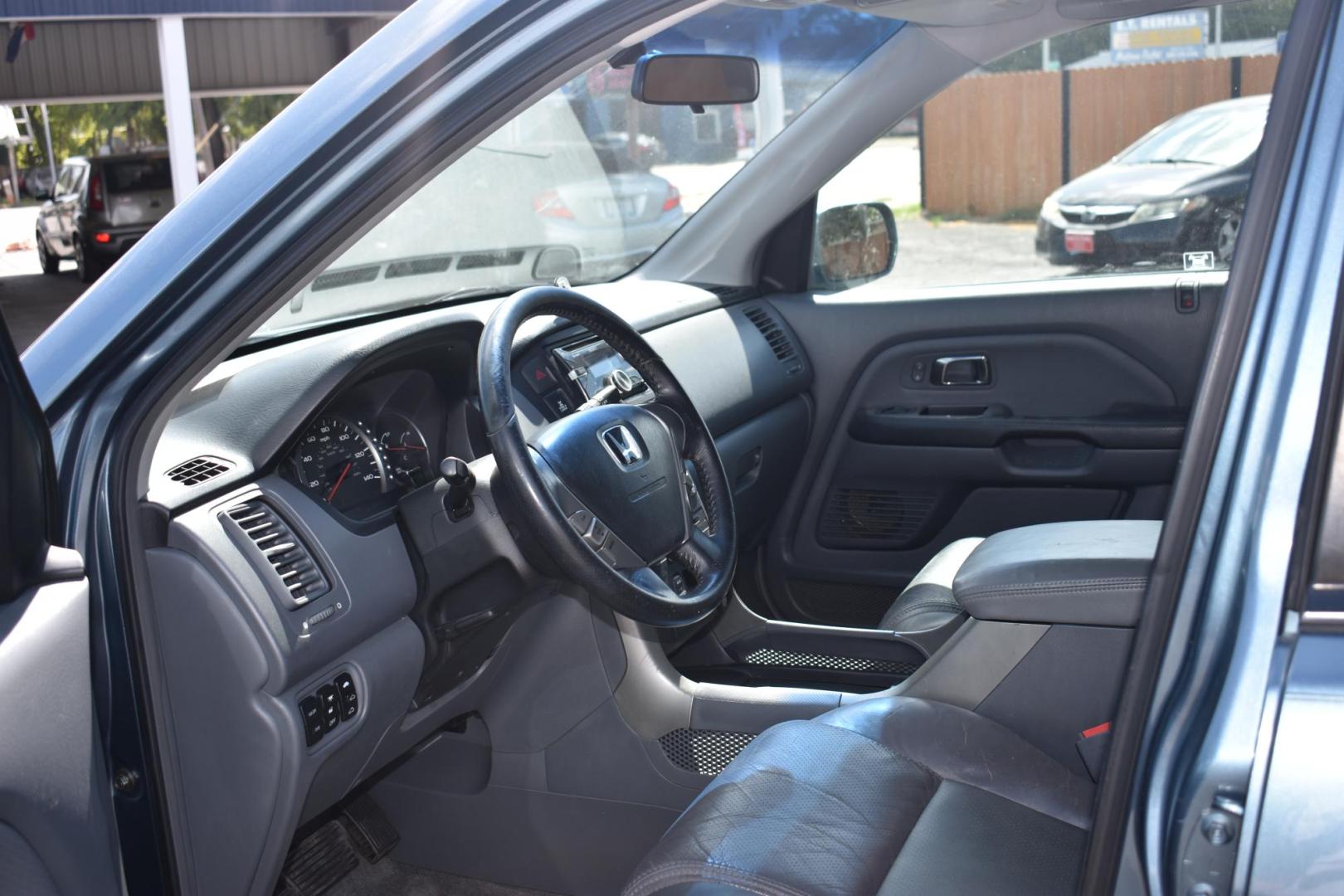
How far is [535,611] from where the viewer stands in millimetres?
2490

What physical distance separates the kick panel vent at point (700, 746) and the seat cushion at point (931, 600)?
40cm

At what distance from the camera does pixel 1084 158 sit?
4.39 meters

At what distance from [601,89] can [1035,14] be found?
3.40 feet

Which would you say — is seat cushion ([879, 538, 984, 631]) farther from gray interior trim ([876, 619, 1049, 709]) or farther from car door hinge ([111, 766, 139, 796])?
car door hinge ([111, 766, 139, 796])

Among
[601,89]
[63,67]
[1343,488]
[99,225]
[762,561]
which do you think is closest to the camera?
[1343,488]

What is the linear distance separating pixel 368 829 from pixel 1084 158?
3196 mm

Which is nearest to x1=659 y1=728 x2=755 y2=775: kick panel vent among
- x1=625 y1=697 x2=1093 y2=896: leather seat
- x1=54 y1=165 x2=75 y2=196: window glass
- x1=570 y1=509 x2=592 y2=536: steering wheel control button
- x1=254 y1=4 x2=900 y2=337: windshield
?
x1=625 y1=697 x2=1093 y2=896: leather seat

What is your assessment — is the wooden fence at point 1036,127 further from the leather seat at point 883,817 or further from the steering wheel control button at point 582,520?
the leather seat at point 883,817

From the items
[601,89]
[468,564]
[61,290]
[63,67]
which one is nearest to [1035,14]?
[601,89]

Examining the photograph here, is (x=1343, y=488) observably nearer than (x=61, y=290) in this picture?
Yes

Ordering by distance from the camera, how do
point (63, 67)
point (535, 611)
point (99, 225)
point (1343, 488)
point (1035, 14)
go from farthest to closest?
point (63, 67) < point (99, 225) < point (1035, 14) < point (535, 611) < point (1343, 488)

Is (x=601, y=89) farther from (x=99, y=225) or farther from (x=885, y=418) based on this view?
(x=99, y=225)

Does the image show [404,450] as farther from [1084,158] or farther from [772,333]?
[1084,158]

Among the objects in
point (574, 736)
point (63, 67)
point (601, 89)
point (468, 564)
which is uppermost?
point (63, 67)
